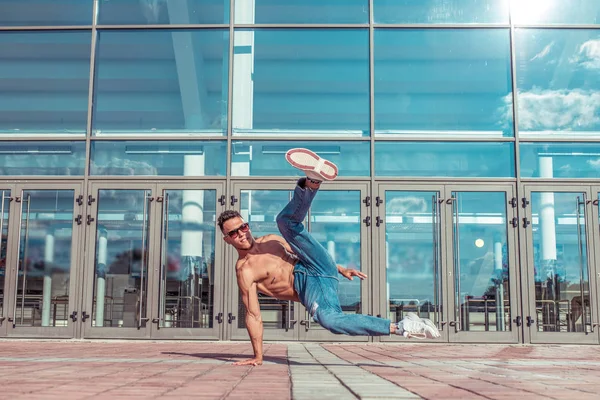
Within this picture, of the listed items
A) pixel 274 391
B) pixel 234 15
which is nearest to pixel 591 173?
pixel 234 15

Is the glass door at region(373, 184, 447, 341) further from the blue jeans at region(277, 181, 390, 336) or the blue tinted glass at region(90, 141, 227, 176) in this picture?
the blue jeans at region(277, 181, 390, 336)

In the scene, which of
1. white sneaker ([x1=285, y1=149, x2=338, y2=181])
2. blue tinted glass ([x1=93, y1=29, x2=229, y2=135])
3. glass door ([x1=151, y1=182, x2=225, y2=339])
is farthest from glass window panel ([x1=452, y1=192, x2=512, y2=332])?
white sneaker ([x1=285, y1=149, x2=338, y2=181])

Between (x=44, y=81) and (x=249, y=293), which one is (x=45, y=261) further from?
(x=249, y=293)

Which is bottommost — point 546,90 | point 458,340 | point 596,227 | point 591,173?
point 458,340

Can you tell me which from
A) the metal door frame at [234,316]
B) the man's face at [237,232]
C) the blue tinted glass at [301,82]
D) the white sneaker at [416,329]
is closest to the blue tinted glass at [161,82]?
the blue tinted glass at [301,82]

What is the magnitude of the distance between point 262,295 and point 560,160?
155 inches

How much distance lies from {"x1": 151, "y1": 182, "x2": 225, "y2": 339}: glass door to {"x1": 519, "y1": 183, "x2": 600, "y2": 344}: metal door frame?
3.57 m

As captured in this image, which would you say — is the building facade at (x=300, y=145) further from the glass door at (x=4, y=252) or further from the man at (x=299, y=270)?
the man at (x=299, y=270)

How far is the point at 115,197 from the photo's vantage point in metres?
9.44

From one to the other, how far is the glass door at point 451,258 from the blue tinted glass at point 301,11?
7.29ft

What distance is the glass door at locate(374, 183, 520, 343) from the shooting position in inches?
355

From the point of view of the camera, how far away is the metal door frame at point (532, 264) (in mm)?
8984

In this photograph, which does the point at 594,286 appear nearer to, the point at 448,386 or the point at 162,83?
the point at 162,83

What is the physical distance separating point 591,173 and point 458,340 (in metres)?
2.58
